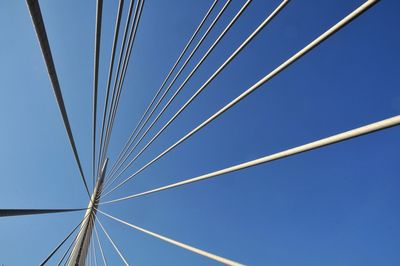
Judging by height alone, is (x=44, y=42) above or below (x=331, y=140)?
above

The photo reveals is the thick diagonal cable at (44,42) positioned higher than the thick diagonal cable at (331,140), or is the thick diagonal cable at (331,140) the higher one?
the thick diagonal cable at (44,42)

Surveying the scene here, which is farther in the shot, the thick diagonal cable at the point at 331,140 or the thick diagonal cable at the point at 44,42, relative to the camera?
the thick diagonal cable at the point at 44,42

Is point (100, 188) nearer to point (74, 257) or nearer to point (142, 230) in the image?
point (74, 257)

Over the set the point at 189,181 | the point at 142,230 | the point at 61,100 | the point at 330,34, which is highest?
the point at 330,34

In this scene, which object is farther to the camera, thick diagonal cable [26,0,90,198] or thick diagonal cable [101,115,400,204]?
thick diagonal cable [26,0,90,198]

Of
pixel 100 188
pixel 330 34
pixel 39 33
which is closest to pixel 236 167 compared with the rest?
pixel 330 34

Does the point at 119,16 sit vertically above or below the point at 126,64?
below

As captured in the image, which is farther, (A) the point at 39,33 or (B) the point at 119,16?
(B) the point at 119,16

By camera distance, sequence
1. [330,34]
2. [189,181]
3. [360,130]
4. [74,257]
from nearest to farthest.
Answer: [360,130], [330,34], [189,181], [74,257]

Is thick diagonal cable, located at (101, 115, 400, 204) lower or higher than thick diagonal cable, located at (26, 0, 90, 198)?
lower

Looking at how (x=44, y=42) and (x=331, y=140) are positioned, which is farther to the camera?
(x=44, y=42)

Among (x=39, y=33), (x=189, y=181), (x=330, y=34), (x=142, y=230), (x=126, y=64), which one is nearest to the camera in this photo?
(x=39, y=33)

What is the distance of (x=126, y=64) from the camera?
5531 millimetres

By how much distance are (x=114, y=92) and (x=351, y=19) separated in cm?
479
